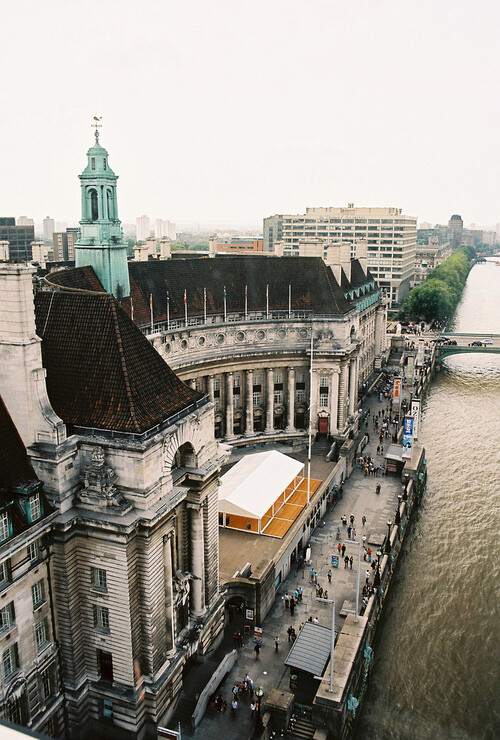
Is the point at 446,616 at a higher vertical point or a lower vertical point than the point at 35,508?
lower

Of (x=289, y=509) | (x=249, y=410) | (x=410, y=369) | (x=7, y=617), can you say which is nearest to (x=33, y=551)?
(x=7, y=617)

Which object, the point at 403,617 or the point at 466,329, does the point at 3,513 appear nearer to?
the point at 403,617

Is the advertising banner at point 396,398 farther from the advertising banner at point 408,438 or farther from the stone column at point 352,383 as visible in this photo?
the advertising banner at point 408,438

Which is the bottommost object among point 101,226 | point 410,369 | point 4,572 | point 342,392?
point 410,369

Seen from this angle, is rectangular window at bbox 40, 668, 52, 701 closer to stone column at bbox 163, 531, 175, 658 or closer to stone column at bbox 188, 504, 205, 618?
stone column at bbox 163, 531, 175, 658

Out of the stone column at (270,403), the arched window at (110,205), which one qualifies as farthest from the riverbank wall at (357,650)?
the arched window at (110,205)

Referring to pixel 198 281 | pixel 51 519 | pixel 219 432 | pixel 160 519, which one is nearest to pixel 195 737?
pixel 160 519

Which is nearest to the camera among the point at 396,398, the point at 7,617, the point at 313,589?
the point at 7,617

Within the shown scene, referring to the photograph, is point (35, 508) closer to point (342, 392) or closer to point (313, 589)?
point (313, 589)
